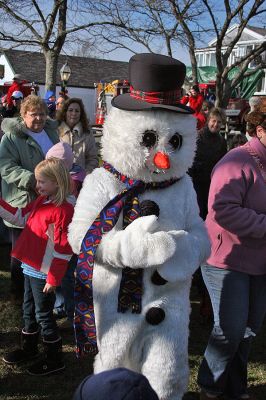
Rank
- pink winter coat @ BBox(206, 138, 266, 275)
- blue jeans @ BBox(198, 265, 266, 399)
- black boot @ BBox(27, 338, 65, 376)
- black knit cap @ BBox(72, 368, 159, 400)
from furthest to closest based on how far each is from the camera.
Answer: black boot @ BBox(27, 338, 65, 376) < blue jeans @ BBox(198, 265, 266, 399) < pink winter coat @ BBox(206, 138, 266, 275) < black knit cap @ BBox(72, 368, 159, 400)

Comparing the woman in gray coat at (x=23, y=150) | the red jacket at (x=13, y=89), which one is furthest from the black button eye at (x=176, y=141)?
the red jacket at (x=13, y=89)

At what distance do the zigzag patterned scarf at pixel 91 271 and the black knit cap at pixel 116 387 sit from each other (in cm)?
96

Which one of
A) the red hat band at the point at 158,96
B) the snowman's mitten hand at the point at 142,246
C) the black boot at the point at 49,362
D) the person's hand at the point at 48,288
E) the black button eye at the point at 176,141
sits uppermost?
the red hat band at the point at 158,96

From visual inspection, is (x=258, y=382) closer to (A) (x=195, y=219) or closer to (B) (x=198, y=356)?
(B) (x=198, y=356)

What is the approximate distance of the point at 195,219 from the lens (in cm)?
239

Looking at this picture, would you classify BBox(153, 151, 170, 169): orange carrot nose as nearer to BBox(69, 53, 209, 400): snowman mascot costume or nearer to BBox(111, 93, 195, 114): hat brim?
BBox(69, 53, 209, 400): snowman mascot costume

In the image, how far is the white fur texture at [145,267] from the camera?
7.18ft

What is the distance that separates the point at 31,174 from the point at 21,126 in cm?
43

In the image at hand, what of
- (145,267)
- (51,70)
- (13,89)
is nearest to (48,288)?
(145,267)

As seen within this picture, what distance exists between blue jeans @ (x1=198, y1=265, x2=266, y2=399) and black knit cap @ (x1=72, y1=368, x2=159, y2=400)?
1486mm

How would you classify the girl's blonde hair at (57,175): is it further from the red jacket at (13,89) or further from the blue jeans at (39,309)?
the red jacket at (13,89)

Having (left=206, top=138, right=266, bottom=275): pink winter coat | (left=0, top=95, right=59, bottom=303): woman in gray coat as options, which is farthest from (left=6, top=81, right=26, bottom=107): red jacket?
(left=206, top=138, right=266, bottom=275): pink winter coat

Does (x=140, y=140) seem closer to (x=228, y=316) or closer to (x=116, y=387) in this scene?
(x=228, y=316)

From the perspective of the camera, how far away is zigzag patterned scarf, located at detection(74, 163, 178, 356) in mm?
2174
